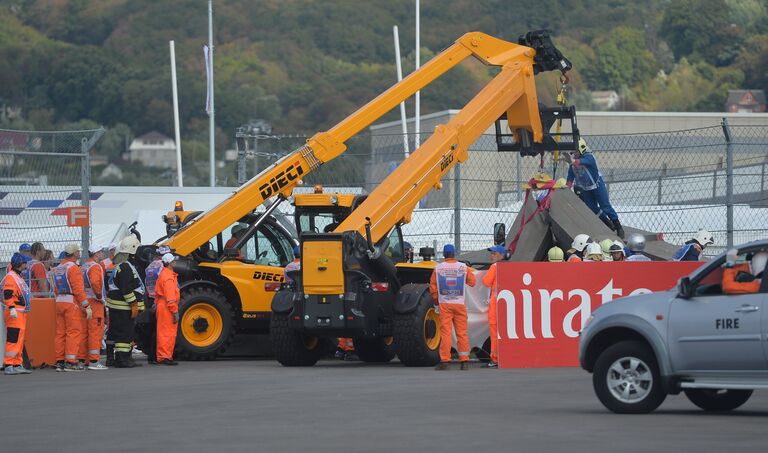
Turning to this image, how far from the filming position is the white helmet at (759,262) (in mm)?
13758

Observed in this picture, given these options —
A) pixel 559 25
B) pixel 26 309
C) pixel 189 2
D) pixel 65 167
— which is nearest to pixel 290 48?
pixel 189 2

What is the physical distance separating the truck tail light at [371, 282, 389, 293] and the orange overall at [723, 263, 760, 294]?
749 centimetres

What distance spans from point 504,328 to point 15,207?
895 centimetres

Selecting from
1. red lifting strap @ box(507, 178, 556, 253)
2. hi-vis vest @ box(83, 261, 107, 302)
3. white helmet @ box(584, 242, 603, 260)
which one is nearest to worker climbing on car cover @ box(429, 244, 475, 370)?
white helmet @ box(584, 242, 603, 260)

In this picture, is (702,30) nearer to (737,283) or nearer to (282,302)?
(282,302)

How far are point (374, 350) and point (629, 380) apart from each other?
28.3 feet

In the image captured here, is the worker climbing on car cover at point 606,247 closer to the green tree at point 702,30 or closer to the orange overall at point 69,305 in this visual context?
the orange overall at point 69,305

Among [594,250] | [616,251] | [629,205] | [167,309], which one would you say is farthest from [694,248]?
[167,309]

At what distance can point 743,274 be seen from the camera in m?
13.9

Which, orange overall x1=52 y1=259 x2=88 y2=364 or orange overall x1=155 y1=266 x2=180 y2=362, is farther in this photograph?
orange overall x1=155 y1=266 x2=180 y2=362

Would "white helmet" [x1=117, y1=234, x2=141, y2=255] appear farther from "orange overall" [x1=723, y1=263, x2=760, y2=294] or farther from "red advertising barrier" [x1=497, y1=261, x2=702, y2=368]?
"orange overall" [x1=723, y1=263, x2=760, y2=294]

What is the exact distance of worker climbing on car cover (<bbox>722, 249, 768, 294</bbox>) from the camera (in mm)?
13734

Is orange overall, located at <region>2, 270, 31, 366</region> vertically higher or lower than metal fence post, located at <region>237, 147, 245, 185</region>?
lower

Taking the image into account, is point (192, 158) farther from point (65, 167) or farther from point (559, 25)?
point (65, 167)
